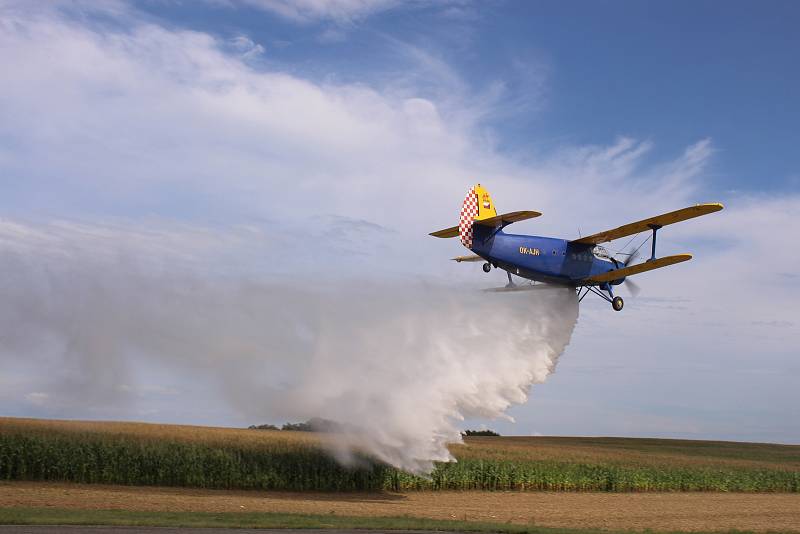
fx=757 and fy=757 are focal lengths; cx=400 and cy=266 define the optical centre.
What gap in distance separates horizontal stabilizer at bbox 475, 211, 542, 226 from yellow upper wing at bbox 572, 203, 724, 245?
4470 millimetres

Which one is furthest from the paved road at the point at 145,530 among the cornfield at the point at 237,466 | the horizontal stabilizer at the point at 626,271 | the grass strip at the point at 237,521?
the horizontal stabilizer at the point at 626,271

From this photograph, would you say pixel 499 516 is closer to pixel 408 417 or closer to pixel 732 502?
pixel 408 417

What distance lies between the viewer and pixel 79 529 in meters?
18.9

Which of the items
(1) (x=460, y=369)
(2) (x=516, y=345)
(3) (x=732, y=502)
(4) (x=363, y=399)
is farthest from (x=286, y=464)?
(3) (x=732, y=502)

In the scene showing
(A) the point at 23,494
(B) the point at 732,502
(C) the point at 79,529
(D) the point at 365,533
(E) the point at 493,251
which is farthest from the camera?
(B) the point at 732,502

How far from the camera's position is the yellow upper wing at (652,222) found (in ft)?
106

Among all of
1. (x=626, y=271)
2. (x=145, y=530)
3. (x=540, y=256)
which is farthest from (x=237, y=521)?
(x=626, y=271)

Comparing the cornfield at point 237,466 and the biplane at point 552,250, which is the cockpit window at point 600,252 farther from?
the cornfield at point 237,466

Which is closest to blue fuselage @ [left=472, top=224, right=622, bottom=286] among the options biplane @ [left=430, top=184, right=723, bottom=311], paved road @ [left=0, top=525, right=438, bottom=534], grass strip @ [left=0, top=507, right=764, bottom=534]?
biplane @ [left=430, top=184, right=723, bottom=311]

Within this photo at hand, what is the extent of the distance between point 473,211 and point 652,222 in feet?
27.8

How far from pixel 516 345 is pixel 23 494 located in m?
21.1

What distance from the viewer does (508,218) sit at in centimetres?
3188

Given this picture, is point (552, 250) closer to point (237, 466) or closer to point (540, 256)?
point (540, 256)

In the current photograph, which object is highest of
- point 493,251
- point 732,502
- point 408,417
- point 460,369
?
point 493,251
